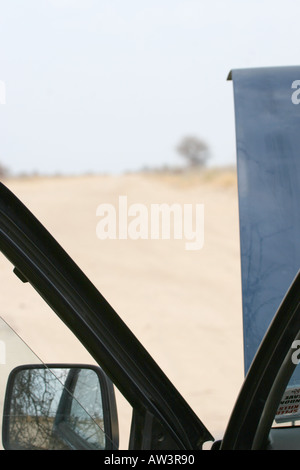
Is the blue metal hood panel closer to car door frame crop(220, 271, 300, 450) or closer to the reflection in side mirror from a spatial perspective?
car door frame crop(220, 271, 300, 450)

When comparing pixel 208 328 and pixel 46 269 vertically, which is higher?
pixel 208 328

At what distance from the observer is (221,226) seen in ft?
82.4

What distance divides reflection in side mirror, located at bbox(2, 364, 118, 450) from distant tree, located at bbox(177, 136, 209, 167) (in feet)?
112

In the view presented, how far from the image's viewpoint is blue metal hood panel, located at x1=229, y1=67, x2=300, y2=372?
278cm

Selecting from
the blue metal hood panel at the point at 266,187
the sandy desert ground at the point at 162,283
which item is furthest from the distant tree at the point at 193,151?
the blue metal hood panel at the point at 266,187

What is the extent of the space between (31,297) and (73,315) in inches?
609

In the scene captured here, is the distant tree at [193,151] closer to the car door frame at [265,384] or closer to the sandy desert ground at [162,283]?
the sandy desert ground at [162,283]

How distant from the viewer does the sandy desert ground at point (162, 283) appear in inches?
460

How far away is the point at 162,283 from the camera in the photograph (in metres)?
18.3

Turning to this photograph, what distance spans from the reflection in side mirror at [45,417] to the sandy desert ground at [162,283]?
10.9 ft

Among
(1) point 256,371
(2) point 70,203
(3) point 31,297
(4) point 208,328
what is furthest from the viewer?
(2) point 70,203

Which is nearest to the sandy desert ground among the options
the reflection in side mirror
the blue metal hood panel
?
the blue metal hood panel
